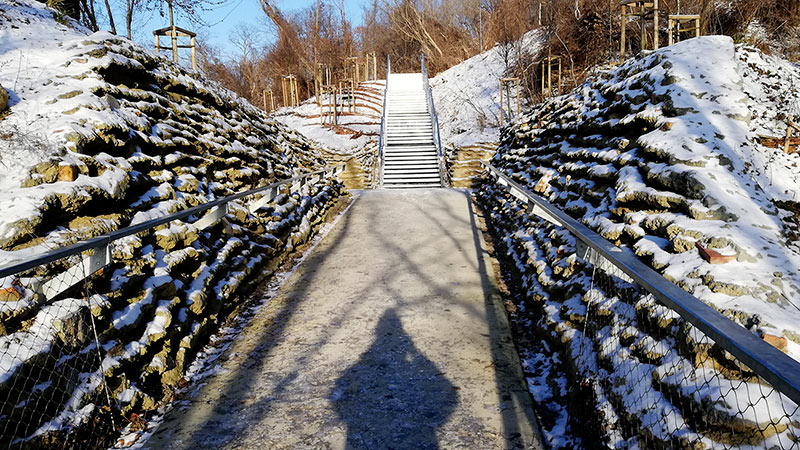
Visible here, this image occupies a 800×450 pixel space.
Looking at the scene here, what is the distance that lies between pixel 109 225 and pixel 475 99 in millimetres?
21036

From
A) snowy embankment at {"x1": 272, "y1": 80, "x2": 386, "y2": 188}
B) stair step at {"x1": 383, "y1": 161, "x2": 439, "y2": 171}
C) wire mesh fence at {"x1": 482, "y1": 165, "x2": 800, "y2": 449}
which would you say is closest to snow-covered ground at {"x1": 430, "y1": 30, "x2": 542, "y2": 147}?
snowy embankment at {"x1": 272, "y1": 80, "x2": 386, "y2": 188}

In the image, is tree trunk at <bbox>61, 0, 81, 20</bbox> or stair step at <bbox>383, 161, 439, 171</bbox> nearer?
tree trunk at <bbox>61, 0, 81, 20</bbox>

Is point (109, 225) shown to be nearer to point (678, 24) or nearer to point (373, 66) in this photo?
point (678, 24)

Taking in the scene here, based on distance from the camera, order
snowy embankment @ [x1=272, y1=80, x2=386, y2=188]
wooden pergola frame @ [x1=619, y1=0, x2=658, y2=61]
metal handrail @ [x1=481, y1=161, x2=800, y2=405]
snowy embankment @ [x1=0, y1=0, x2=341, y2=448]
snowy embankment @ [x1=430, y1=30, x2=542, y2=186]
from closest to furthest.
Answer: metal handrail @ [x1=481, y1=161, x2=800, y2=405]
snowy embankment @ [x1=0, y1=0, x2=341, y2=448]
wooden pergola frame @ [x1=619, y1=0, x2=658, y2=61]
snowy embankment @ [x1=272, y1=80, x2=386, y2=188]
snowy embankment @ [x1=430, y1=30, x2=542, y2=186]

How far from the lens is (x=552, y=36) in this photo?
20.1 metres

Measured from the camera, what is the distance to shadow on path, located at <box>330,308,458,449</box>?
2.70m

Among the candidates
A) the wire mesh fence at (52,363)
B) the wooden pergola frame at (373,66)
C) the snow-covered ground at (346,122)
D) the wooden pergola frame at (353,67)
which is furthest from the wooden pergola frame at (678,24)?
the wooden pergola frame at (373,66)

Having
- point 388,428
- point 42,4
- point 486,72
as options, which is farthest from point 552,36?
point 388,428

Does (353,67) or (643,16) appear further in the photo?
(353,67)

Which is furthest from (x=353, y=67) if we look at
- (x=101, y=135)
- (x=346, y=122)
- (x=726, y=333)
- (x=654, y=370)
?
(x=726, y=333)

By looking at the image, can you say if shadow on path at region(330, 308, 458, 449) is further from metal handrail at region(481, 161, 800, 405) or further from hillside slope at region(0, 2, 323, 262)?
hillside slope at region(0, 2, 323, 262)

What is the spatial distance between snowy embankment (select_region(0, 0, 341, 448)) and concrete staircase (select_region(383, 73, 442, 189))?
23.6ft

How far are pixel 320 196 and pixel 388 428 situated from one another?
6621 mm

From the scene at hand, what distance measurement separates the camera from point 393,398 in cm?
307
